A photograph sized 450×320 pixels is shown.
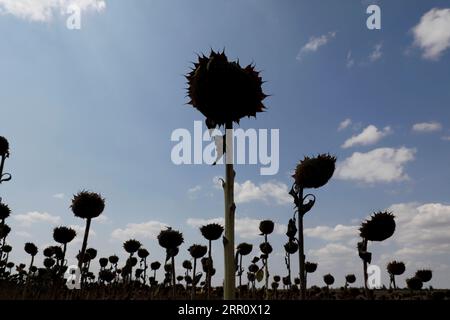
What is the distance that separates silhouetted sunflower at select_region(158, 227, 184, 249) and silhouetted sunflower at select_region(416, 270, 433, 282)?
12612 mm

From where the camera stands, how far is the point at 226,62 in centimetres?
420

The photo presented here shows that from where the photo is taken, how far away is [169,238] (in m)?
15.9

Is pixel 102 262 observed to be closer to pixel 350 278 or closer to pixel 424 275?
pixel 350 278

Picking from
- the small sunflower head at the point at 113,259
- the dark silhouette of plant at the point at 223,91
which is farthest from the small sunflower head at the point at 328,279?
the dark silhouette of plant at the point at 223,91

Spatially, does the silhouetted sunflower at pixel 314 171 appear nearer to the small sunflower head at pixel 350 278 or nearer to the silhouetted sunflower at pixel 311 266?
the silhouetted sunflower at pixel 311 266

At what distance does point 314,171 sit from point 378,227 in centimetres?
298

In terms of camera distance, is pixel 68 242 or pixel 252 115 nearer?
pixel 252 115

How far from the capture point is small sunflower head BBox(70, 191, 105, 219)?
1156 centimetres

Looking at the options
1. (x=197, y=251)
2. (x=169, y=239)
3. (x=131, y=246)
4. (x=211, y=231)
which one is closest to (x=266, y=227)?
(x=211, y=231)

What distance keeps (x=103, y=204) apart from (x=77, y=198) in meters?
0.76

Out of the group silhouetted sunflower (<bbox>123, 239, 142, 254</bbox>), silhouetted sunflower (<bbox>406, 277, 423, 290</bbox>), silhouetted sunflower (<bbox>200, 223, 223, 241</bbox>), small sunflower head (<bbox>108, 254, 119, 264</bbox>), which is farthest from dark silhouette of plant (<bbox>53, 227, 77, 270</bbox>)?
silhouetted sunflower (<bbox>406, 277, 423, 290</bbox>)
